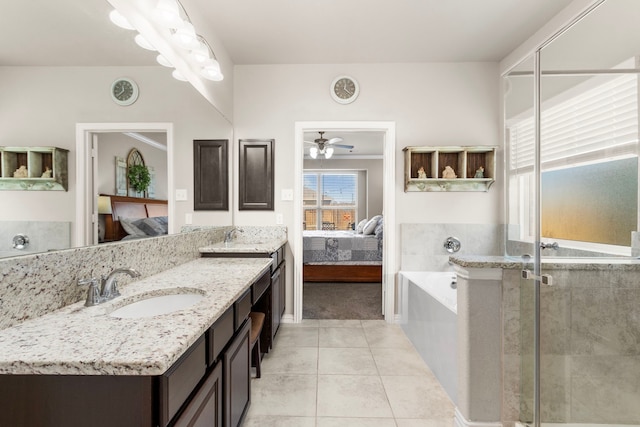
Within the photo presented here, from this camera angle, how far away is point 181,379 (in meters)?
0.83

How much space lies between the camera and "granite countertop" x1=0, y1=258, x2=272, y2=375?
0.68 metres

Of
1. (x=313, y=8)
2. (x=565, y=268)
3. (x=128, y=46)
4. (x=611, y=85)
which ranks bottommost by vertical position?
(x=565, y=268)

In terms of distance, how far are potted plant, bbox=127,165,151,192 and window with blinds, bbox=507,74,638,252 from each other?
79.7 inches

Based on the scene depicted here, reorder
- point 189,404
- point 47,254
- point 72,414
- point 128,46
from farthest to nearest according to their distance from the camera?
point 128,46 < point 47,254 < point 189,404 < point 72,414

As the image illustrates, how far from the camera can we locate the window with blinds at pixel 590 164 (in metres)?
1.22

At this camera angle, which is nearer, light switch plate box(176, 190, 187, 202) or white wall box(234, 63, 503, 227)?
light switch plate box(176, 190, 187, 202)

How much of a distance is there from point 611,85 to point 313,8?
74.9 inches

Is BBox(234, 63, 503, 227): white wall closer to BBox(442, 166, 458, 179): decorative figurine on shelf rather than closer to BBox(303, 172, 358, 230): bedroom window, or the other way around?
BBox(442, 166, 458, 179): decorative figurine on shelf

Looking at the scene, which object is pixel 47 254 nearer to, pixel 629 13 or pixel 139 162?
pixel 139 162

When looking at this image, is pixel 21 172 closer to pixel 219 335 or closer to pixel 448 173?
pixel 219 335

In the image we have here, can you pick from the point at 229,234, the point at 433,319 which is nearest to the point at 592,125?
the point at 433,319

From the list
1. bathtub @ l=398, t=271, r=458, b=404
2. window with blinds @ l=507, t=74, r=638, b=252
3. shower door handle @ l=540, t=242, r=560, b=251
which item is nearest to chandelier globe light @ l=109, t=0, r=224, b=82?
window with blinds @ l=507, t=74, r=638, b=252

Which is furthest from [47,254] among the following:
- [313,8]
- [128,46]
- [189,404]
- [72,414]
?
[313,8]

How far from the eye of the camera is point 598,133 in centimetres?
133
